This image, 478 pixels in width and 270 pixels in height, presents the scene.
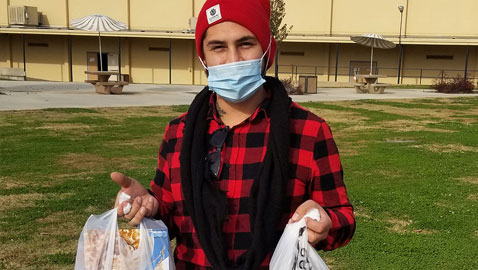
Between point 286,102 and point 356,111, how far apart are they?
1562 cm

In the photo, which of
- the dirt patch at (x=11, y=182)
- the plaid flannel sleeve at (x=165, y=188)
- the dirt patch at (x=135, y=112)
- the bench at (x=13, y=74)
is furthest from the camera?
the bench at (x=13, y=74)

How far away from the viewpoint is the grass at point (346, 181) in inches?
184

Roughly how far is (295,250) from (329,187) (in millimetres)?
288

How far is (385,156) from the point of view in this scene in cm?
906

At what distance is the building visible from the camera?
36.1 meters

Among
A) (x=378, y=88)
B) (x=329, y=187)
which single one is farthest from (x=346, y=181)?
(x=378, y=88)

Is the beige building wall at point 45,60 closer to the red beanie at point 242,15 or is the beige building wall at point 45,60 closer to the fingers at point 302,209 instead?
the red beanie at point 242,15

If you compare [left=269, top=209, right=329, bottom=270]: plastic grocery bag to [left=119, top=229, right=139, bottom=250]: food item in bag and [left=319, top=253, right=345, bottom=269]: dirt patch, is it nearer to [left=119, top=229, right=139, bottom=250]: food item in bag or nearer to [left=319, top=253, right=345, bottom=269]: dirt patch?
[left=119, top=229, right=139, bottom=250]: food item in bag

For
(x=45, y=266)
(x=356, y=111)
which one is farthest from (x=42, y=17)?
(x=45, y=266)

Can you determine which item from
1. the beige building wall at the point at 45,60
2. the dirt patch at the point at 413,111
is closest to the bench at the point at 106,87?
the dirt patch at the point at 413,111

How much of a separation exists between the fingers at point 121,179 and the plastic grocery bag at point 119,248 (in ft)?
0.39

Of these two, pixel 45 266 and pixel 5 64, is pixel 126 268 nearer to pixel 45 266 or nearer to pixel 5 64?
pixel 45 266

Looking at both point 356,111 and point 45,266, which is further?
point 356,111

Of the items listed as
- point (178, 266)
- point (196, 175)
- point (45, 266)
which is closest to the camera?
point (196, 175)
